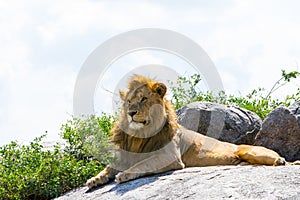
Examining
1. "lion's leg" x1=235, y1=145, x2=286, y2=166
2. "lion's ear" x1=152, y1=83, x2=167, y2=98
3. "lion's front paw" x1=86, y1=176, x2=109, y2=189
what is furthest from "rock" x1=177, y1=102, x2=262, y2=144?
"lion's front paw" x1=86, y1=176, x2=109, y2=189

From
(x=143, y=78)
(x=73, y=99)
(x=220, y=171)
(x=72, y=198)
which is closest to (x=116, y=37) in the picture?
(x=73, y=99)

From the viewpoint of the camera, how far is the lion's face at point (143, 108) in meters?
7.14

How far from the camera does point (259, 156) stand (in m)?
7.57

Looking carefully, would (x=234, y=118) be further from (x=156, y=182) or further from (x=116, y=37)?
(x=156, y=182)

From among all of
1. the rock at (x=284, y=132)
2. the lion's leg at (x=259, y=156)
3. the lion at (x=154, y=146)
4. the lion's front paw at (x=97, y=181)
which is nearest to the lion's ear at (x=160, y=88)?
the lion at (x=154, y=146)

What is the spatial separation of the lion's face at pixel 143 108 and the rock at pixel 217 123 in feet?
7.33

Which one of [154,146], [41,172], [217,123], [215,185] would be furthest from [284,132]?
[41,172]

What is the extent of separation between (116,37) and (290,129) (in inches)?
119

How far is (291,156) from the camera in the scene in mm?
9164

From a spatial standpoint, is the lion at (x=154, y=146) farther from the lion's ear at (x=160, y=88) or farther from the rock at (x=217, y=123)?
the rock at (x=217, y=123)

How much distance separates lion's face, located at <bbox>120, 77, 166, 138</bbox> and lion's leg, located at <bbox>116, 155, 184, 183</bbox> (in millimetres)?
365

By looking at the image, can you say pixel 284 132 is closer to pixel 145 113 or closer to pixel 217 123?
pixel 217 123

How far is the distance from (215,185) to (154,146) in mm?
1475

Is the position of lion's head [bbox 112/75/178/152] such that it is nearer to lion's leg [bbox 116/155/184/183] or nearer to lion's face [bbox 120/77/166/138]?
lion's face [bbox 120/77/166/138]
